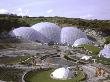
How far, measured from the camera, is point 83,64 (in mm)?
70062

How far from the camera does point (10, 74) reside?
5938 centimetres

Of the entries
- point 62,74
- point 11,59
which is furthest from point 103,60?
point 11,59

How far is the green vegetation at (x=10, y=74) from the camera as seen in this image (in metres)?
55.3

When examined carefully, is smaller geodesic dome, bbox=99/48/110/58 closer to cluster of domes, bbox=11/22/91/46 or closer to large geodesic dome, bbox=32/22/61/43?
cluster of domes, bbox=11/22/91/46

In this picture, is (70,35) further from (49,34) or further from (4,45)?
(4,45)

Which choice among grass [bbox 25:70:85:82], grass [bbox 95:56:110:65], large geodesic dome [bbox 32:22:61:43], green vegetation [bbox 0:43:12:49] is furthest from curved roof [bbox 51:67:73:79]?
large geodesic dome [bbox 32:22:61:43]

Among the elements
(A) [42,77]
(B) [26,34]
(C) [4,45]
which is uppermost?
(B) [26,34]

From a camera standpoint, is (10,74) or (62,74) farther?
(10,74)

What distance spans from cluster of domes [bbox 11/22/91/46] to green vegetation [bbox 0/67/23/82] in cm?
4872

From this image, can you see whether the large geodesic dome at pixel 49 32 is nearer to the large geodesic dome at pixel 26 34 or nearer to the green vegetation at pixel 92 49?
the large geodesic dome at pixel 26 34

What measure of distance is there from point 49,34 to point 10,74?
61.2 meters

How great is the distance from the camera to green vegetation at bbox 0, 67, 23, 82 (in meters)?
55.3

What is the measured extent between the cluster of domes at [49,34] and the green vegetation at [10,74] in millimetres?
48716

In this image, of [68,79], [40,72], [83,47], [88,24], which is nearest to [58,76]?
[68,79]
